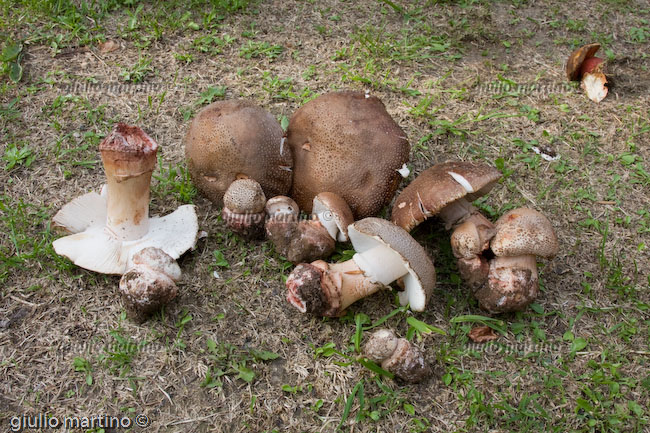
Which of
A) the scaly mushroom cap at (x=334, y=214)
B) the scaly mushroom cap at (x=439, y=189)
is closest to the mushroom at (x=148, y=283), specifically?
the scaly mushroom cap at (x=334, y=214)

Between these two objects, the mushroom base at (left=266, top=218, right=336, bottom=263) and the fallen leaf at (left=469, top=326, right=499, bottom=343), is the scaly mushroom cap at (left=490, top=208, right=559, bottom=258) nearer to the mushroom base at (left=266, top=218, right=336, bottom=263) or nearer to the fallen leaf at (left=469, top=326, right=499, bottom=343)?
the fallen leaf at (left=469, top=326, right=499, bottom=343)

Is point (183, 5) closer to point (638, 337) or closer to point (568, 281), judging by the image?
point (568, 281)

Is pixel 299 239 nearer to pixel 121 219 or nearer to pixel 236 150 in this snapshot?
pixel 236 150

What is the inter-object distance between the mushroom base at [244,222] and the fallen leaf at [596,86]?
3164 mm

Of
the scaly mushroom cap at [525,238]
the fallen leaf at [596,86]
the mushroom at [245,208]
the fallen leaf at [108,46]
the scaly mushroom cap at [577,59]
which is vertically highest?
the scaly mushroom cap at [577,59]

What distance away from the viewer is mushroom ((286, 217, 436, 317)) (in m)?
3.14

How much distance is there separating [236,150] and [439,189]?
1.28 m

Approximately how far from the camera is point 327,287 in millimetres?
3240

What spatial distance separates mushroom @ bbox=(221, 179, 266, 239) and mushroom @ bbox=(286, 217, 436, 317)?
1.55 feet

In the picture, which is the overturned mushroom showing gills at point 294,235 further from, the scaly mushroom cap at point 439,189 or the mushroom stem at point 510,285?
the mushroom stem at point 510,285

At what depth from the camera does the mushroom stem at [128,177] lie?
10.3 ft

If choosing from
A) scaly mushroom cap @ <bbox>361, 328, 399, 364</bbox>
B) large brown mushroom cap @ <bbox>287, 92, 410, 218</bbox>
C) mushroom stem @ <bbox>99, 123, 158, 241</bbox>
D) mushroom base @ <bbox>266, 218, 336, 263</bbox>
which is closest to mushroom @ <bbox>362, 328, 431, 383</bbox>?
scaly mushroom cap @ <bbox>361, 328, 399, 364</bbox>

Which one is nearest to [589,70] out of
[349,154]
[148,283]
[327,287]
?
[349,154]

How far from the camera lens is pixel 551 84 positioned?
16.5 feet
